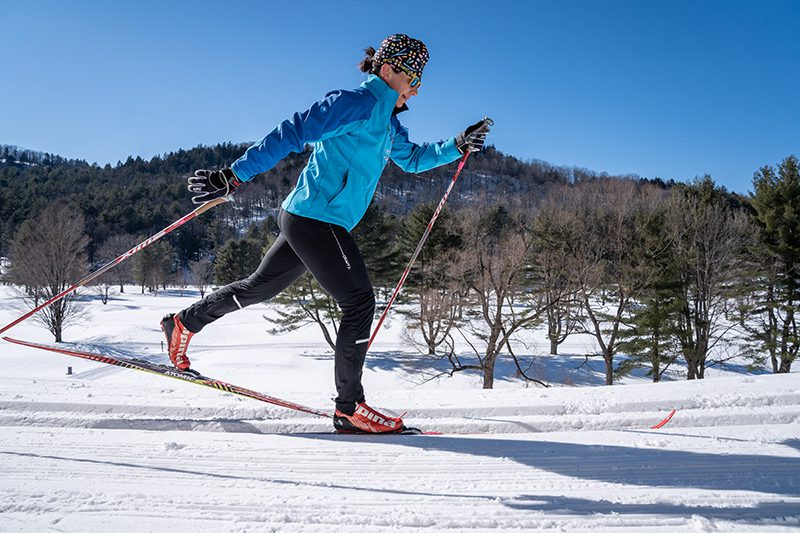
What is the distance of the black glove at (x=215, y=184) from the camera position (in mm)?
2338

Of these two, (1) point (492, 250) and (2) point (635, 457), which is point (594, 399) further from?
(1) point (492, 250)

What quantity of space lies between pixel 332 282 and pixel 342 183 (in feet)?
1.78

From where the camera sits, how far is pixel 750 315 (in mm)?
21156

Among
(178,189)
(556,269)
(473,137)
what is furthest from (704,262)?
(178,189)

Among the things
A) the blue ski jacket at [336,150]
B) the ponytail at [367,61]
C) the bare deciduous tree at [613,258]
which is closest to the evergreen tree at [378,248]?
the bare deciduous tree at [613,258]

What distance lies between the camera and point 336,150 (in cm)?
229

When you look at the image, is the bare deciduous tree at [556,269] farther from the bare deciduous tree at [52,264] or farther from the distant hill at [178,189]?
the bare deciduous tree at [52,264]

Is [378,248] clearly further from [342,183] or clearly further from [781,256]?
[342,183]

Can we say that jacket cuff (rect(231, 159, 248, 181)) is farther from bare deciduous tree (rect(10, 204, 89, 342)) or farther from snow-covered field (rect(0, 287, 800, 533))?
bare deciduous tree (rect(10, 204, 89, 342))

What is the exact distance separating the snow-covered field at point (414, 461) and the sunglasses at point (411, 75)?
78.2 inches

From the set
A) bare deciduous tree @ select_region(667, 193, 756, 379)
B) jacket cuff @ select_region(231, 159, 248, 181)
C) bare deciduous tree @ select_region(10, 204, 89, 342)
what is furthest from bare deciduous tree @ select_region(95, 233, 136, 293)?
jacket cuff @ select_region(231, 159, 248, 181)

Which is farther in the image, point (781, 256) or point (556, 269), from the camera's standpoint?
point (556, 269)

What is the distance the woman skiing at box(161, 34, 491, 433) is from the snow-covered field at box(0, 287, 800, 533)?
1.44 feet

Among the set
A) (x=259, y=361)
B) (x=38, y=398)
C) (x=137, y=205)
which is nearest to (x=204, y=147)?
(x=137, y=205)
